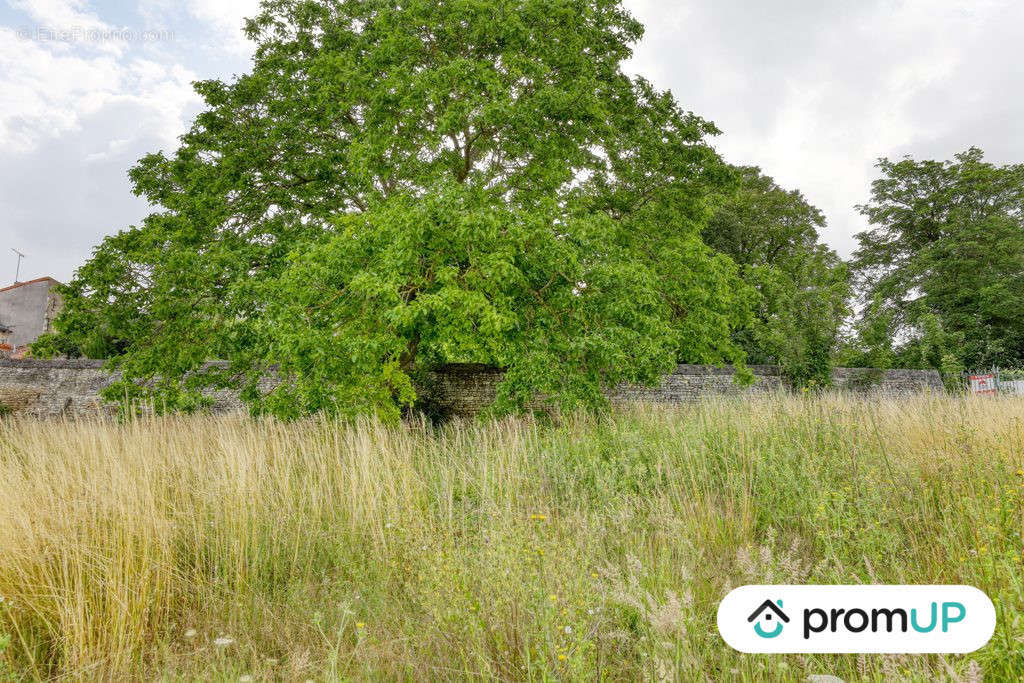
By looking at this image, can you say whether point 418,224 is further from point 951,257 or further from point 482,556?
point 951,257

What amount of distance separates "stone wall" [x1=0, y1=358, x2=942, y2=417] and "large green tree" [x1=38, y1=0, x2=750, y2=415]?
10.3 feet

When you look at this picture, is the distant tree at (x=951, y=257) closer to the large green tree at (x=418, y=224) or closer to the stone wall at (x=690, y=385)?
the stone wall at (x=690, y=385)

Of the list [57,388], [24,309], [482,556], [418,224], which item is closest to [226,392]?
[57,388]

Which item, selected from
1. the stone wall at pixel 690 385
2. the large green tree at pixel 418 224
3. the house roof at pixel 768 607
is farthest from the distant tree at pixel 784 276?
the house roof at pixel 768 607

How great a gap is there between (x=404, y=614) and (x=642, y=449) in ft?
11.6

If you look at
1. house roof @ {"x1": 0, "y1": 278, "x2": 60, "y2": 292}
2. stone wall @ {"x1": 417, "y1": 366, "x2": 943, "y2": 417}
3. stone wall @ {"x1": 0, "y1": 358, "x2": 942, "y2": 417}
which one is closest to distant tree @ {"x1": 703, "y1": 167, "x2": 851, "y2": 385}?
stone wall @ {"x1": 417, "y1": 366, "x2": 943, "y2": 417}

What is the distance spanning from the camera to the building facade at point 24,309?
30281 mm

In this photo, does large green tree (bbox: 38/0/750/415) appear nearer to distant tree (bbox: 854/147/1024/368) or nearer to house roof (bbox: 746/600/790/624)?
house roof (bbox: 746/600/790/624)

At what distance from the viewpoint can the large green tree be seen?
25.6ft

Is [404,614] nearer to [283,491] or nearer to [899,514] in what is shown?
[283,491]

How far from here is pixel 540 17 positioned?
10055 millimetres

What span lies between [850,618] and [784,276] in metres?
19.6

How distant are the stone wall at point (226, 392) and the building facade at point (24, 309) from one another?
63.9 ft

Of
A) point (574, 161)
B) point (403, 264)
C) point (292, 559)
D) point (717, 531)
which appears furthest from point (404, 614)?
point (574, 161)
